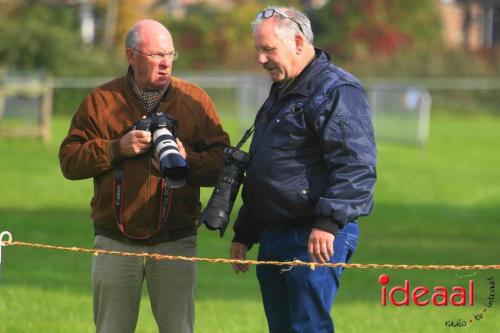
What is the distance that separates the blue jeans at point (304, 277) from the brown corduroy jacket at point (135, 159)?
602mm

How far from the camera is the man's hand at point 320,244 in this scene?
623 cm

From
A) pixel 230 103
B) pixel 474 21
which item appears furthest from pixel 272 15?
pixel 474 21

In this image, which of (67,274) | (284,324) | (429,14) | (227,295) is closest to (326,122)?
(284,324)

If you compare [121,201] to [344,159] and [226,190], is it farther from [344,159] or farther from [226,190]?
[344,159]

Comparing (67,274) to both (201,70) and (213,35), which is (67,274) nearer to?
(201,70)

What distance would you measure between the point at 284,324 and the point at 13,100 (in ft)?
92.6

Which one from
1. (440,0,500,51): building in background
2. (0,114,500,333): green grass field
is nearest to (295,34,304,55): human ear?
(0,114,500,333): green grass field

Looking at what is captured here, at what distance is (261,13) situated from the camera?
258 inches

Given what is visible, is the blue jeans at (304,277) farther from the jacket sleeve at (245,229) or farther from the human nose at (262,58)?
the human nose at (262,58)

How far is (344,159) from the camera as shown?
20.6 ft

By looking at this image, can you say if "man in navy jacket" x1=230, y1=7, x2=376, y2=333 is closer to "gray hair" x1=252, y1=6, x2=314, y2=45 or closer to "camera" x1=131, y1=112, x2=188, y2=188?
"gray hair" x1=252, y1=6, x2=314, y2=45

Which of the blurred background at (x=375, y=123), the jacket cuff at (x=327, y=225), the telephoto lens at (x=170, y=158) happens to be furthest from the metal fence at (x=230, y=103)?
the jacket cuff at (x=327, y=225)

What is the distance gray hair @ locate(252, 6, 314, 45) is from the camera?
6414 mm

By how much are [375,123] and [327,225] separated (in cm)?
3124
